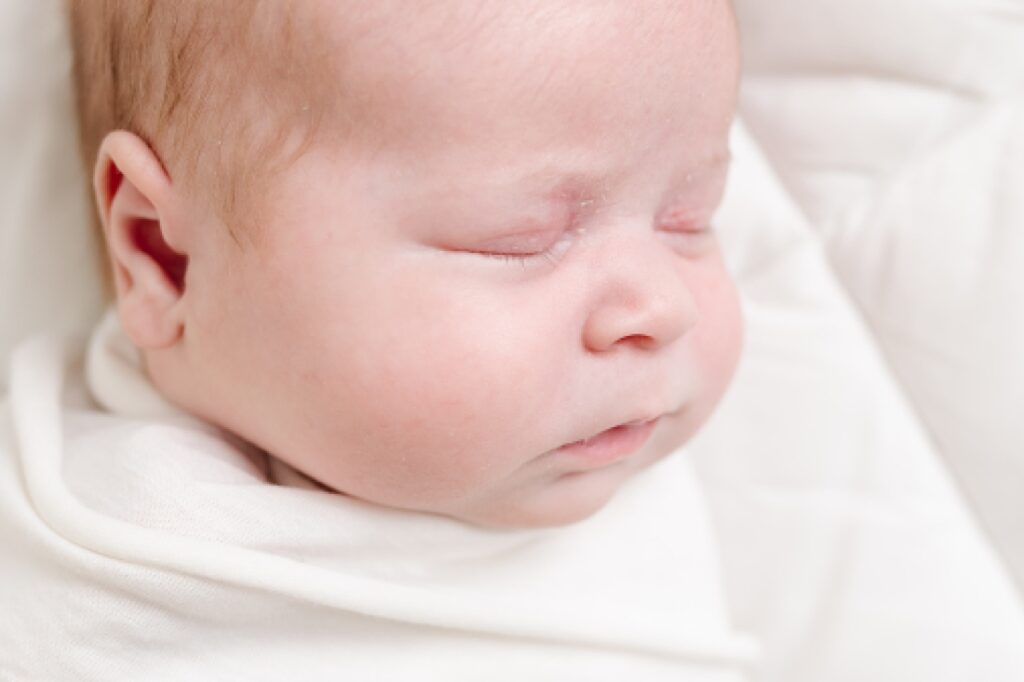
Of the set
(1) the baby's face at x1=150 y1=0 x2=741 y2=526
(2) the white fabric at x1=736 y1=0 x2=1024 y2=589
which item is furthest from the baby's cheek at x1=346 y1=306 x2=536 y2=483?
(2) the white fabric at x1=736 y1=0 x2=1024 y2=589

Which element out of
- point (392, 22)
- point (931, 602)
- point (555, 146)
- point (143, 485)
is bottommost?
point (931, 602)

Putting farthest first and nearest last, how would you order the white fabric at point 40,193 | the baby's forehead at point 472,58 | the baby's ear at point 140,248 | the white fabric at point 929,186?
the white fabric at point 929,186
the white fabric at point 40,193
the baby's ear at point 140,248
the baby's forehead at point 472,58

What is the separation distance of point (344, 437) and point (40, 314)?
496 mm

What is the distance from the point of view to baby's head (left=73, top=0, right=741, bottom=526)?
0.93 m

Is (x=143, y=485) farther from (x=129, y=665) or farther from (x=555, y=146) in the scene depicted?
(x=555, y=146)

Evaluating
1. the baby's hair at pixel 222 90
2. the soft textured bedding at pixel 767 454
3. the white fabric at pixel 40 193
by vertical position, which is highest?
the baby's hair at pixel 222 90

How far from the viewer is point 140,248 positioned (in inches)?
42.4

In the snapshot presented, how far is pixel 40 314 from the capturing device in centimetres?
133

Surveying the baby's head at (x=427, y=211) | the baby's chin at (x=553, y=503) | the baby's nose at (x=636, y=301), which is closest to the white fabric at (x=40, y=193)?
the baby's head at (x=427, y=211)

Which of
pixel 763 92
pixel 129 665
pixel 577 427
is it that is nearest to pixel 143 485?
pixel 129 665

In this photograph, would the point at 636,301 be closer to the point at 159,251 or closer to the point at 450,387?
the point at 450,387

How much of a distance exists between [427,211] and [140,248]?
28 cm

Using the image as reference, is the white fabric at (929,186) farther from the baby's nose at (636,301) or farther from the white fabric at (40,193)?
the white fabric at (40,193)

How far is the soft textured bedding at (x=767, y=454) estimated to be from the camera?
1.07 meters
